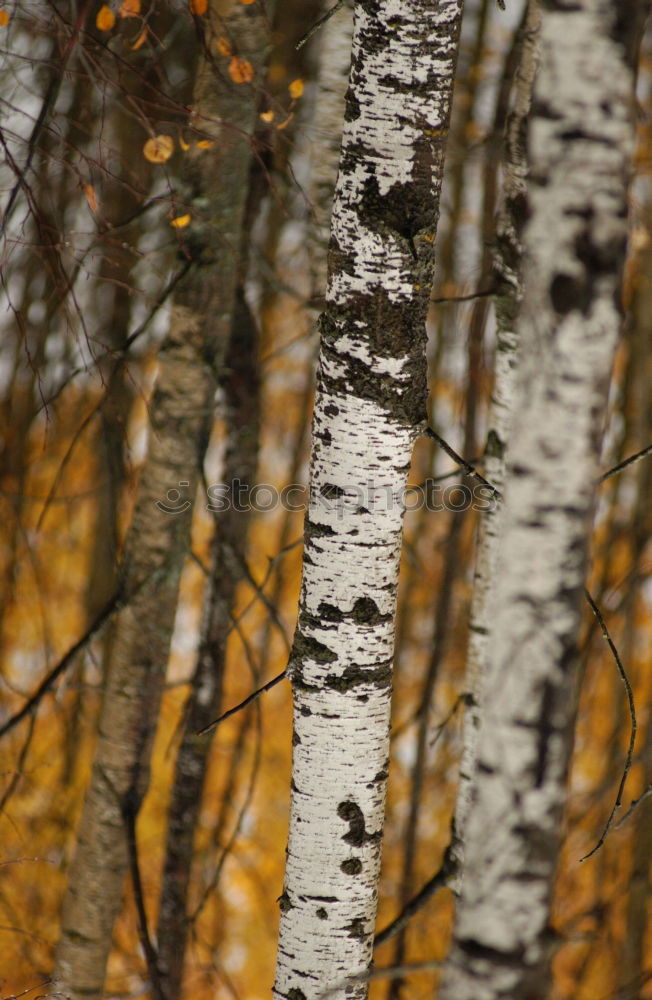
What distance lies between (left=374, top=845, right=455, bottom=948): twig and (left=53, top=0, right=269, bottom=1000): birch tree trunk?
0.94m

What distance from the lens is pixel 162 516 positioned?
2.42 m

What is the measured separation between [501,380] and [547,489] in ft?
3.35

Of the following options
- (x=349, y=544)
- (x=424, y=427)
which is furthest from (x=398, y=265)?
(x=349, y=544)

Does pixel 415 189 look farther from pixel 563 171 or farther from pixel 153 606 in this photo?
pixel 153 606

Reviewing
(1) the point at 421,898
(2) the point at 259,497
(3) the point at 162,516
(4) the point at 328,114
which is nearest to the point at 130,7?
(4) the point at 328,114

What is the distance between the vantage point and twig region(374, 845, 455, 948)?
5.96 ft

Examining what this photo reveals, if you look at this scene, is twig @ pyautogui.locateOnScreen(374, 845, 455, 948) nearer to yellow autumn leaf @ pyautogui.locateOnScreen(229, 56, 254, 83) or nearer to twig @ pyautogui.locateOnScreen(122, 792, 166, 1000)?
twig @ pyautogui.locateOnScreen(122, 792, 166, 1000)

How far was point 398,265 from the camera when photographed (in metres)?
1.47

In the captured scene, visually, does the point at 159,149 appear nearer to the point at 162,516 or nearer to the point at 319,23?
the point at 319,23

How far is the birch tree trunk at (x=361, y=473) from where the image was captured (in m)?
1.43

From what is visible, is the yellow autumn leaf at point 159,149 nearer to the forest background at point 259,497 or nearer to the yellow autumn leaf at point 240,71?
the forest background at point 259,497

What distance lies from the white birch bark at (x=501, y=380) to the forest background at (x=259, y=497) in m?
0.10

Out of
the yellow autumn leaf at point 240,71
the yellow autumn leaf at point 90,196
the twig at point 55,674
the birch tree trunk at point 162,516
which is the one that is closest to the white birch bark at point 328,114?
the birch tree trunk at point 162,516

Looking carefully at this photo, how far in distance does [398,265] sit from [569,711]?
0.84 metres
